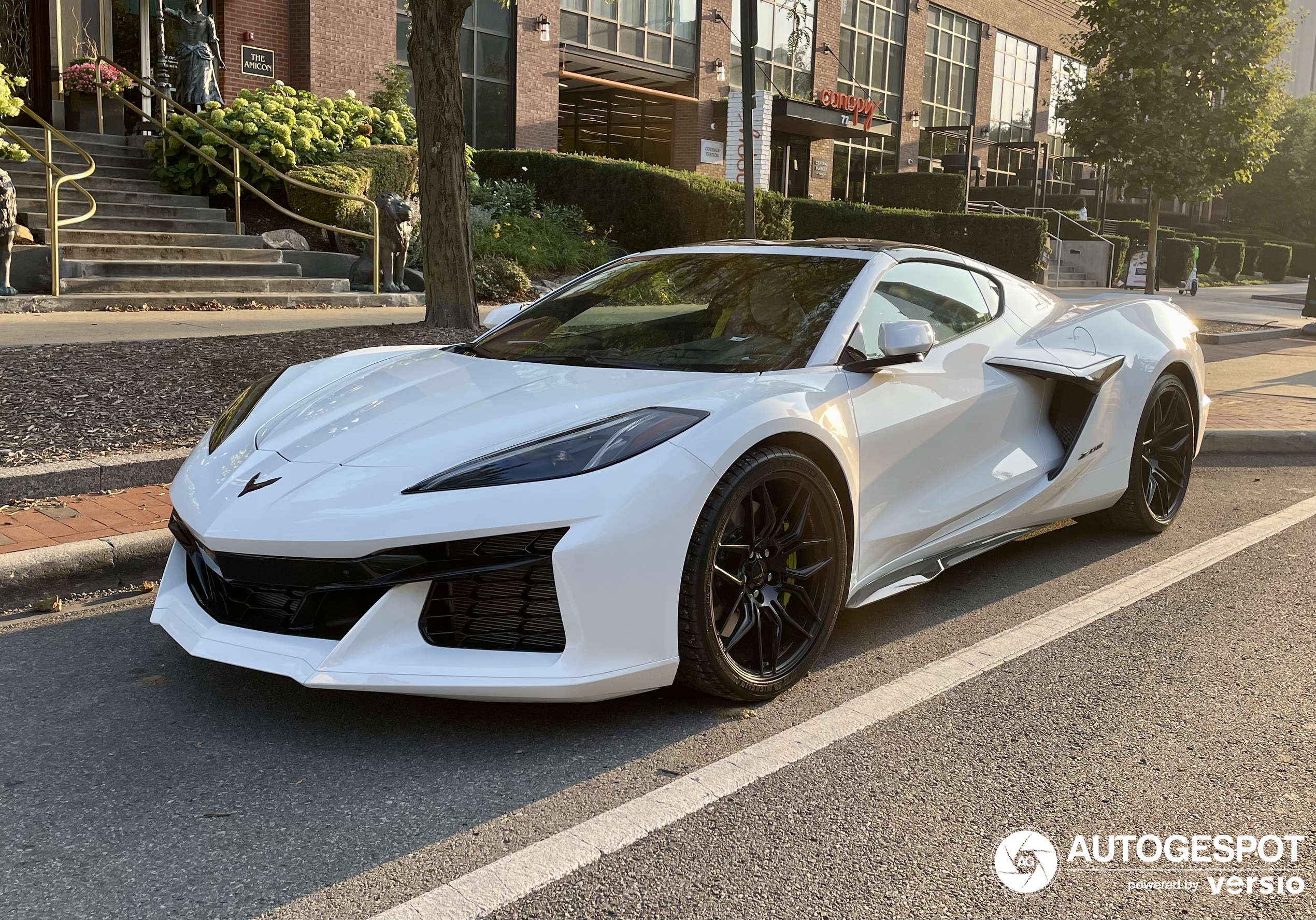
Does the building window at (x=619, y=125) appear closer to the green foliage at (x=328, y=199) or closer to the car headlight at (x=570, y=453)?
the green foliage at (x=328, y=199)

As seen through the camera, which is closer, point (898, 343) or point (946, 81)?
point (898, 343)

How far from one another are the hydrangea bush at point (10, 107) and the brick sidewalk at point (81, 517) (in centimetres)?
878

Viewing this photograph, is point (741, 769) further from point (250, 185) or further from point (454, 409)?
point (250, 185)

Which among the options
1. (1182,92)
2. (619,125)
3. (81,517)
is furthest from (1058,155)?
(81,517)

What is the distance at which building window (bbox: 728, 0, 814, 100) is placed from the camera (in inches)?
1123

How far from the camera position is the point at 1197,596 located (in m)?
4.49

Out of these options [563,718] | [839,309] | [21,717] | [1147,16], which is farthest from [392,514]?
[1147,16]

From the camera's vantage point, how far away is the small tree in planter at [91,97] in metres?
15.5

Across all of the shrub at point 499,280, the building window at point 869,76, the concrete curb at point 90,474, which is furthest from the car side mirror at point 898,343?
the building window at point 869,76

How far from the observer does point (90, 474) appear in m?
5.33

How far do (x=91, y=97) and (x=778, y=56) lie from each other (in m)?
18.4

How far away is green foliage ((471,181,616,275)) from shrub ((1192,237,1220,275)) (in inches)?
1039

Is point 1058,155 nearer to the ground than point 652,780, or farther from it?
farther from it

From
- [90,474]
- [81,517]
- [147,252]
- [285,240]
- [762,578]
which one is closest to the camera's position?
[762,578]
